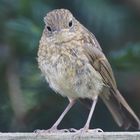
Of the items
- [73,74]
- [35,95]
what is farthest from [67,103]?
[73,74]

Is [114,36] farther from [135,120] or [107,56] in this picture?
[135,120]

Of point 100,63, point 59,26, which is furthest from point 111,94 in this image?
point 59,26

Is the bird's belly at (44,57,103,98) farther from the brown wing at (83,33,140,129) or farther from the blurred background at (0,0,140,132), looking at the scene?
the blurred background at (0,0,140,132)

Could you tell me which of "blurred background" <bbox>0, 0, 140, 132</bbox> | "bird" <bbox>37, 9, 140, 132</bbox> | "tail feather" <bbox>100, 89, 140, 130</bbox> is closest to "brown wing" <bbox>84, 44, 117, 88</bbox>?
"bird" <bbox>37, 9, 140, 132</bbox>

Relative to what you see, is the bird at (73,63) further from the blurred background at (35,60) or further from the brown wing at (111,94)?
the blurred background at (35,60)

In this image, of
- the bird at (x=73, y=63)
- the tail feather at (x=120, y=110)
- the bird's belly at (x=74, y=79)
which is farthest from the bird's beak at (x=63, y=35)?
the tail feather at (x=120, y=110)

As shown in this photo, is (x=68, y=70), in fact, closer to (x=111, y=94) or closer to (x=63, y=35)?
(x=63, y=35)
